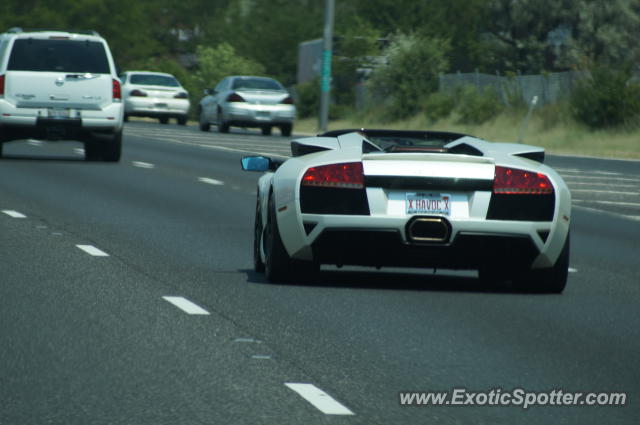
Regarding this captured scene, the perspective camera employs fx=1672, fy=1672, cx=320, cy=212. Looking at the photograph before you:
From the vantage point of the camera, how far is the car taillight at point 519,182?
1012 centimetres

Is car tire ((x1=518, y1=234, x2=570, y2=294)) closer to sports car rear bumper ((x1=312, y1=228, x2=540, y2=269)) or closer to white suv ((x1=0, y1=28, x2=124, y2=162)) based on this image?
sports car rear bumper ((x1=312, y1=228, x2=540, y2=269))

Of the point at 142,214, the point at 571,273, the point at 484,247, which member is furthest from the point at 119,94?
the point at 484,247

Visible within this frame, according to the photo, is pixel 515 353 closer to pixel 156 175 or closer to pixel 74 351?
pixel 74 351

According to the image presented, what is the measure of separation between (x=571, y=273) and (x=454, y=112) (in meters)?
40.5

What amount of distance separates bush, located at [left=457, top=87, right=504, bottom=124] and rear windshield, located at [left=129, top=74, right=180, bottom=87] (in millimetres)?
8816

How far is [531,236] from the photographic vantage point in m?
10.2

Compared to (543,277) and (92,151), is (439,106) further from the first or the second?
(543,277)

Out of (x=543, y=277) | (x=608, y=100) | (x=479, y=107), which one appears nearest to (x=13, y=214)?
(x=543, y=277)

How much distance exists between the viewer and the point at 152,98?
164ft

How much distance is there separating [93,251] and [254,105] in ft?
96.0

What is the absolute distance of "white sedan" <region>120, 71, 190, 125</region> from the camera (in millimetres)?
49781

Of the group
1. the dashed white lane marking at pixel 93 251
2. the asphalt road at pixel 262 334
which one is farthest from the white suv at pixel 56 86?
the dashed white lane marking at pixel 93 251

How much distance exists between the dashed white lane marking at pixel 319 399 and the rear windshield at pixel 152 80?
4433 cm

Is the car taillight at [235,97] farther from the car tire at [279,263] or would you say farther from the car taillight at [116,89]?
the car tire at [279,263]
